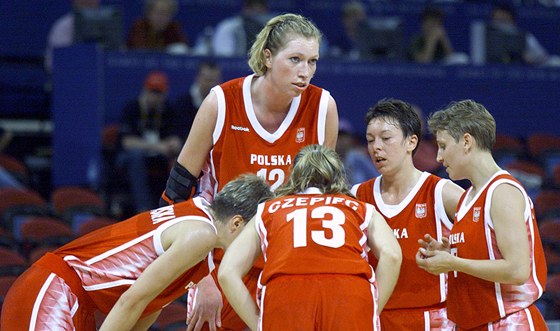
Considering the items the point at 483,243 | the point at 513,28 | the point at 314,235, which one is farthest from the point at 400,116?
the point at 513,28

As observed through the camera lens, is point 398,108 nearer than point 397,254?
No

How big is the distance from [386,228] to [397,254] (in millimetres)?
135

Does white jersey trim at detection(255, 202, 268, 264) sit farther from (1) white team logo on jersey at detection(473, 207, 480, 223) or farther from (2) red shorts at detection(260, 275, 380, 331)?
(1) white team logo on jersey at detection(473, 207, 480, 223)

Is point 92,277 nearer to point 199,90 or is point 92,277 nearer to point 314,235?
point 314,235

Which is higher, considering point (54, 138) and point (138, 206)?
point (54, 138)

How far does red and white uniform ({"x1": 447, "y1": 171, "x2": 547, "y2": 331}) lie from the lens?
4348mm

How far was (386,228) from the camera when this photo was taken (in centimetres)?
419

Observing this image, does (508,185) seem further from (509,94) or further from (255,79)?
(509,94)

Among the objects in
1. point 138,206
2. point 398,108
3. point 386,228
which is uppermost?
point 398,108

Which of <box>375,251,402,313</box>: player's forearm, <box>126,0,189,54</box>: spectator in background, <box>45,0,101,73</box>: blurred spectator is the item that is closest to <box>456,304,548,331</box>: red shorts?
<box>375,251,402,313</box>: player's forearm

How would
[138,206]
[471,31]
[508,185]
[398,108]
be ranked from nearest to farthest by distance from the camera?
[508,185]
[398,108]
[138,206]
[471,31]

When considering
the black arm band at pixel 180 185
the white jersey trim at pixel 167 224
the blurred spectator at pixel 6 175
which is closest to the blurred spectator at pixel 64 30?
the blurred spectator at pixel 6 175

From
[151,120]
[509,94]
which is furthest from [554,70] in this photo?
[151,120]

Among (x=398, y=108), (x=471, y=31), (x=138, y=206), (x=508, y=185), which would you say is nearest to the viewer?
(x=508, y=185)
